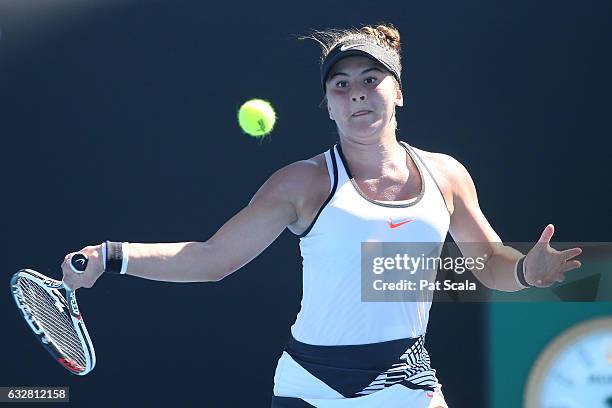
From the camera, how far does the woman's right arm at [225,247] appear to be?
2750mm

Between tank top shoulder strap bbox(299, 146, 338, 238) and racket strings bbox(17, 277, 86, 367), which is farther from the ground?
tank top shoulder strap bbox(299, 146, 338, 238)

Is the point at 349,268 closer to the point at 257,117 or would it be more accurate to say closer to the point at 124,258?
the point at 124,258

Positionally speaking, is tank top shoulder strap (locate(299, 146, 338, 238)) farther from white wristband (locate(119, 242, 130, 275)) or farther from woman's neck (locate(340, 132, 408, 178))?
white wristband (locate(119, 242, 130, 275))

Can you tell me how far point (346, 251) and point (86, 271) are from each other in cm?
65

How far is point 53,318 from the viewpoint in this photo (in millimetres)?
3006

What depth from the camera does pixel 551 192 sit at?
416 centimetres

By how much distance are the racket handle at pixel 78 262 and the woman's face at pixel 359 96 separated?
30.6 inches

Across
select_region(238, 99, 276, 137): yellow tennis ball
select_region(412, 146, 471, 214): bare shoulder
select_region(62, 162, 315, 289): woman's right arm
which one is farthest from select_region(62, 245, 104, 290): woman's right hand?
select_region(238, 99, 276, 137): yellow tennis ball

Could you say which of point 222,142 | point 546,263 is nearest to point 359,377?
point 546,263

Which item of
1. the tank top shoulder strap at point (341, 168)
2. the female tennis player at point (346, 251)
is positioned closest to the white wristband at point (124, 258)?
the female tennis player at point (346, 251)

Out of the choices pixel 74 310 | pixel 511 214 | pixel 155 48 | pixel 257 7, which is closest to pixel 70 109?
pixel 155 48

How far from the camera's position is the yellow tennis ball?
12.9ft

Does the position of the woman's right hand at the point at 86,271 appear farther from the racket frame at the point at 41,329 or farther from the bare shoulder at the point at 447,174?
the bare shoulder at the point at 447,174

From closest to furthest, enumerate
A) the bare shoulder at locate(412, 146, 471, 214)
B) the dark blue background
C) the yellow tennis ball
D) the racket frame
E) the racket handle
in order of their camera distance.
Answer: the racket handle → the racket frame → the bare shoulder at locate(412, 146, 471, 214) → the yellow tennis ball → the dark blue background
